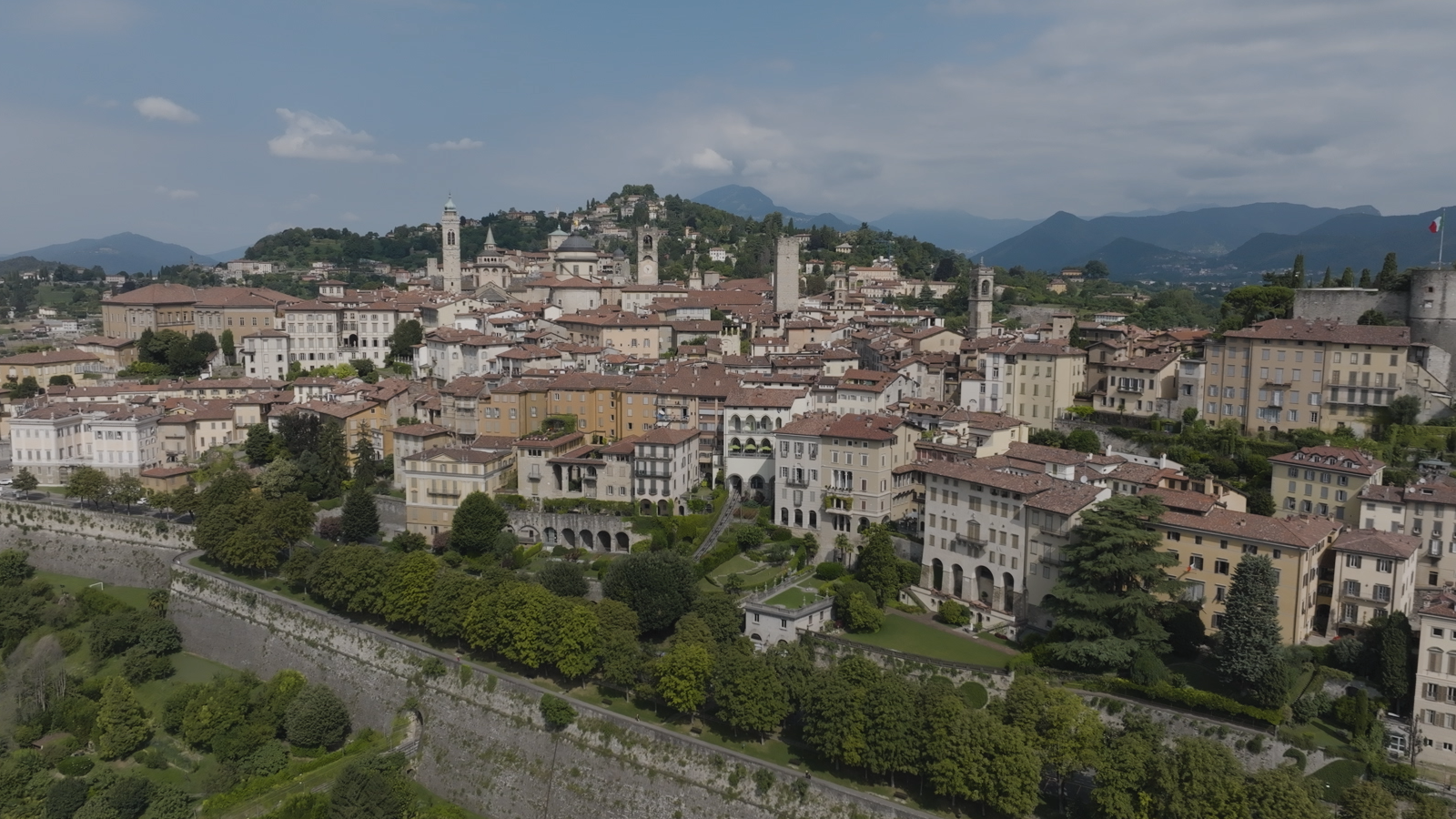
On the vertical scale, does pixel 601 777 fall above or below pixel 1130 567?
below

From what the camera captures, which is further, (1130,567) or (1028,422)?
(1028,422)

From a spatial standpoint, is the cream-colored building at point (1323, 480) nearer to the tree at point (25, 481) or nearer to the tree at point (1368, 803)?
the tree at point (1368, 803)

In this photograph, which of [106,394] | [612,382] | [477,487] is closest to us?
[477,487]

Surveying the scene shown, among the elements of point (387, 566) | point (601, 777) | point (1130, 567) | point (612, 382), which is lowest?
point (601, 777)

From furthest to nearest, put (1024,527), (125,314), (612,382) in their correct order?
(125,314), (612,382), (1024,527)

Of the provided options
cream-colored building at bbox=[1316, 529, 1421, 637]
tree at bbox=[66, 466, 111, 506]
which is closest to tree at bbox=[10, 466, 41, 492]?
tree at bbox=[66, 466, 111, 506]

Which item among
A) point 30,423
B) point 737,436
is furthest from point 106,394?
point 737,436

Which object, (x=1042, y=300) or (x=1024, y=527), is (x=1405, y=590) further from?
(x=1042, y=300)

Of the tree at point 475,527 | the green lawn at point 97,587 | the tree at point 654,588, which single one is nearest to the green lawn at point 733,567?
the tree at point 654,588
